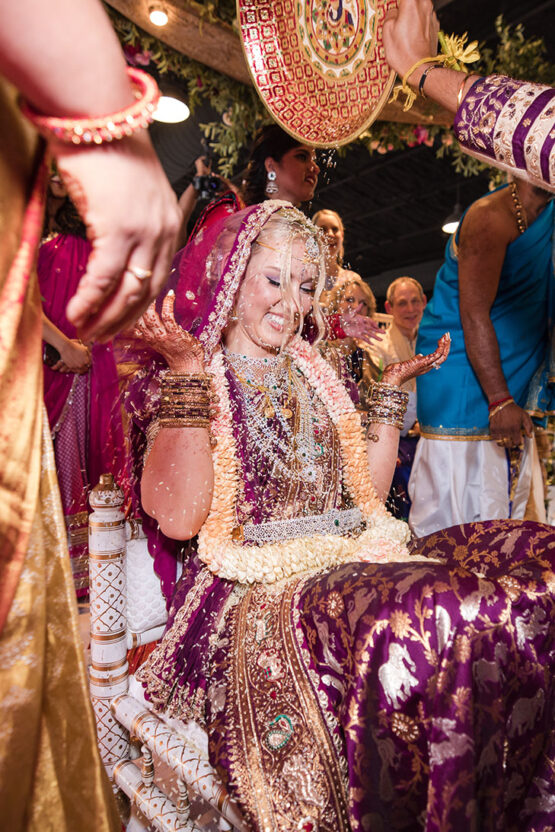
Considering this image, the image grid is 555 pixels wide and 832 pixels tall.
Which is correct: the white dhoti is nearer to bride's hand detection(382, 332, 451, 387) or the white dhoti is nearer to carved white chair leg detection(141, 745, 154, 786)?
bride's hand detection(382, 332, 451, 387)

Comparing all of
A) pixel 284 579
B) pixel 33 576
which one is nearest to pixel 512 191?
pixel 284 579

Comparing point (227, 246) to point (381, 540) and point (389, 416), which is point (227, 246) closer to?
point (389, 416)

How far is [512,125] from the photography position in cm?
138

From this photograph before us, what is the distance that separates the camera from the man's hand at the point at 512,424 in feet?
7.70

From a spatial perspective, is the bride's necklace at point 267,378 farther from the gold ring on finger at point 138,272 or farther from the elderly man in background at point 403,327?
the elderly man in background at point 403,327

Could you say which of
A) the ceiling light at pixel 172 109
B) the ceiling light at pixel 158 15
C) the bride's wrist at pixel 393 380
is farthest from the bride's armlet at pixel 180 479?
the ceiling light at pixel 172 109

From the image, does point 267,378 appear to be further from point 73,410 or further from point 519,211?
point 519,211

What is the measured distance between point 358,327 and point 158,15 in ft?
6.47

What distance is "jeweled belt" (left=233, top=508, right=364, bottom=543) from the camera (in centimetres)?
150

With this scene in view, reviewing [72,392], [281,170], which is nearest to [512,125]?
[281,170]

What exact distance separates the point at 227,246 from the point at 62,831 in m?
1.45

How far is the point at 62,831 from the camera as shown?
61cm

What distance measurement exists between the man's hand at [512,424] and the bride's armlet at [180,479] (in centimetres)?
150

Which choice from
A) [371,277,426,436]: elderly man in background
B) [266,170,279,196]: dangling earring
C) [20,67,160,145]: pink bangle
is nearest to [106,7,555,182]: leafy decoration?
[266,170,279,196]: dangling earring
